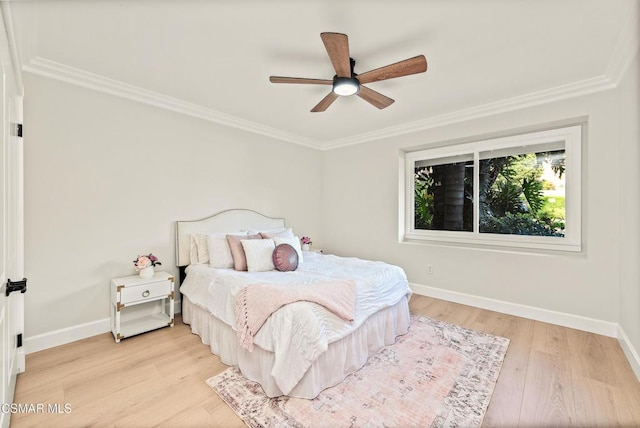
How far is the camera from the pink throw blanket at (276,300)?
1945 mm

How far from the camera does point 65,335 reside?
2.51 meters

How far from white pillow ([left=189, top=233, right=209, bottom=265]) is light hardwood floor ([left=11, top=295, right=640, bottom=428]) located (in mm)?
775

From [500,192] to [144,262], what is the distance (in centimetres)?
425

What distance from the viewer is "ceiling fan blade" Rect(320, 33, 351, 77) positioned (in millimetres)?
1668

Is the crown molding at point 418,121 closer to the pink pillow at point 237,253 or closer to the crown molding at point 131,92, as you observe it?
the crown molding at point 131,92

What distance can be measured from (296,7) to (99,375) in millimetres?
2988

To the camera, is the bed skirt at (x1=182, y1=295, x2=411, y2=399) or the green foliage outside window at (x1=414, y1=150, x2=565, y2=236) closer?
the bed skirt at (x1=182, y1=295, x2=411, y2=399)

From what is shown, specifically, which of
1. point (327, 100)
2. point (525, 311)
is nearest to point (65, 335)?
point (327, 100)

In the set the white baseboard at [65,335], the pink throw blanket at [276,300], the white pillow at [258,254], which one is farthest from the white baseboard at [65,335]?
the pink throw blanket at [276,300]

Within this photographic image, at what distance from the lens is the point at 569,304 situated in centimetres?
291

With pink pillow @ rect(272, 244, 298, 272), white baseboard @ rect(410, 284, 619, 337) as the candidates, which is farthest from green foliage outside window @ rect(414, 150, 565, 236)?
pink pillow @ rect(272, 244, 298, 272)

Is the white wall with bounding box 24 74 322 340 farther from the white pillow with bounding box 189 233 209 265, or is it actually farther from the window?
the window

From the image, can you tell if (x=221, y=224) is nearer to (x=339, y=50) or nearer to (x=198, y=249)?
(x=198, y=249)

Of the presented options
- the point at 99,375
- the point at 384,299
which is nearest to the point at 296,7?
the point at 384,299
